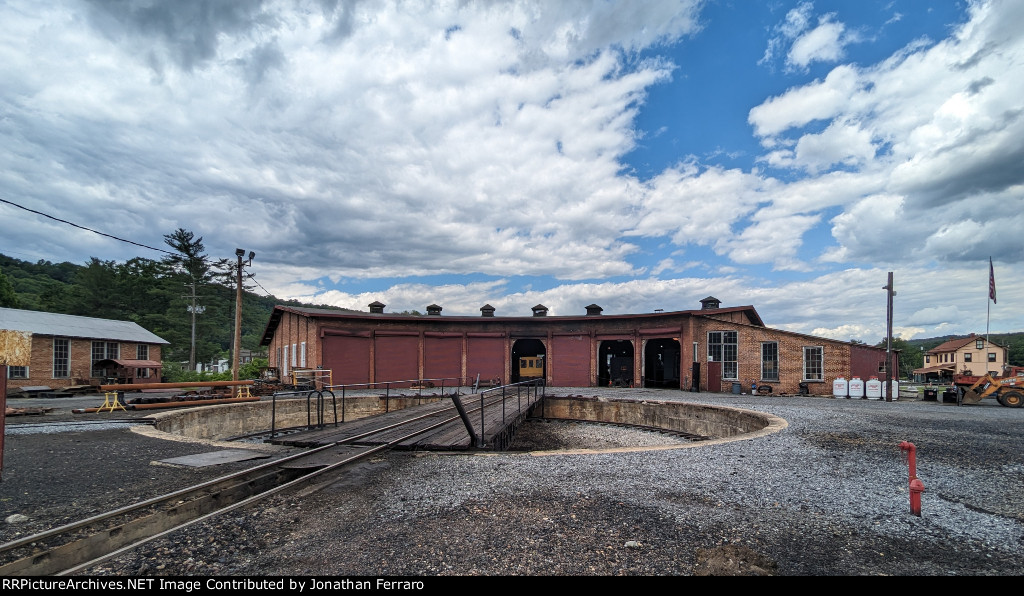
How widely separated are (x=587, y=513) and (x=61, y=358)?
31312 mm

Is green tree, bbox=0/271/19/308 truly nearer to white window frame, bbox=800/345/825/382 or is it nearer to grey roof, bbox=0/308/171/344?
grey roof, bbox=0/308/171/344

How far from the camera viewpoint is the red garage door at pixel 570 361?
1083 inches

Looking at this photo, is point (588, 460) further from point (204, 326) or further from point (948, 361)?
point (948, 361)

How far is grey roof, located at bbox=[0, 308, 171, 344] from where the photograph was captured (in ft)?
74.1

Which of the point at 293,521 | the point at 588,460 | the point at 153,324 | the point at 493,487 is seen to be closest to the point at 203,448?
the point at 293,521

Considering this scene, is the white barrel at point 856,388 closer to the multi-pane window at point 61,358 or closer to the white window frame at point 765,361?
the white window frame at point 765,361

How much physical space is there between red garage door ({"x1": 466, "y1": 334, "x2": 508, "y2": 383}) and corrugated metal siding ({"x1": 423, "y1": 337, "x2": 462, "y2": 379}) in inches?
27.5

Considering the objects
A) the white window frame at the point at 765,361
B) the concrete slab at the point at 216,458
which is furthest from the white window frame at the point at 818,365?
the concrete slab at the point at 216,458

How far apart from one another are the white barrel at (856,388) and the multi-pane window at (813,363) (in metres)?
1.19

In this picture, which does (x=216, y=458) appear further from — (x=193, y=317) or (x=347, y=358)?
(x=193, y=317)

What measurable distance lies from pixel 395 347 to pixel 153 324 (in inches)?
1420

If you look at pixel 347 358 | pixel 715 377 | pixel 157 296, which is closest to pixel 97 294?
pixel 157 296

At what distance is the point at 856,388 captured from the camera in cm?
2077

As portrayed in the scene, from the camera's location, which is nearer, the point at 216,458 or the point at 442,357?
the point at 216,458
